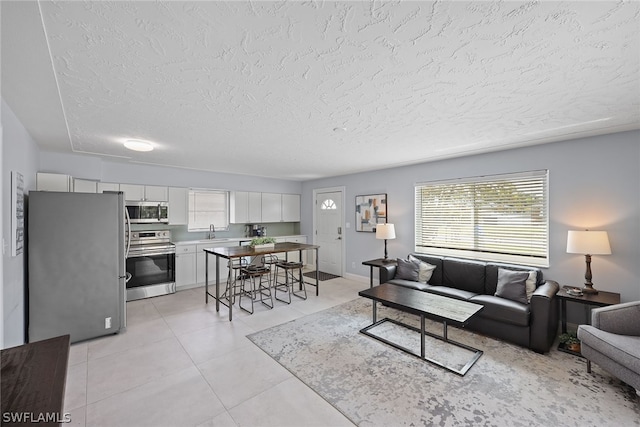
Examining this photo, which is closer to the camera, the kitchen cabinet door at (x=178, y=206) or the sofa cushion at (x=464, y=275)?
the sofa cushion at (x=464, y=275)

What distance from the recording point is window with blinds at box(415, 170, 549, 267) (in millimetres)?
3596

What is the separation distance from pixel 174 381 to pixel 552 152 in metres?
4.96

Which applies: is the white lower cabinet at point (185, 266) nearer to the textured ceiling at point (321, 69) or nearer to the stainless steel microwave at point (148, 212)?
the stainless steel microwave at point (148, 212)

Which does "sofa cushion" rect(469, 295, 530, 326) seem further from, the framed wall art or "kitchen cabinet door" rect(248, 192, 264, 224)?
"kitchen cabinet door" rect(248, 192, 264, 224)

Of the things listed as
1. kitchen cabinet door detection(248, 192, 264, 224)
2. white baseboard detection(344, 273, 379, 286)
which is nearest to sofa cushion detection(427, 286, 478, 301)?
white baseboard detection(344, 273, 379, 286)

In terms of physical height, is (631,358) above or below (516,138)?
below

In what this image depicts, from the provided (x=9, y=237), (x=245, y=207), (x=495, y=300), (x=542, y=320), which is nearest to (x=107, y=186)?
(x=245, y=207)

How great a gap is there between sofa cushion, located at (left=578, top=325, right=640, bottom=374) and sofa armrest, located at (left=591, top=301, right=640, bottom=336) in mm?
55

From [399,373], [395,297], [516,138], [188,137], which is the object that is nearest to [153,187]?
[188,137]

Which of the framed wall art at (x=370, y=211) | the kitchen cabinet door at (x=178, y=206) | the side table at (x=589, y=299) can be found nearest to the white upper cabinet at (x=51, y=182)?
the kitchen cabinet door at (x=178, y=206)

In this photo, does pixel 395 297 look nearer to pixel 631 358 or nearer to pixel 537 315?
pixel 537 315

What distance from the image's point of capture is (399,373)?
2463 mm

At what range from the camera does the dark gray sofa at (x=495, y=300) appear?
2799 mm

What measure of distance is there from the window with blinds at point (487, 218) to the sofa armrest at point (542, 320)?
35.0 inches
